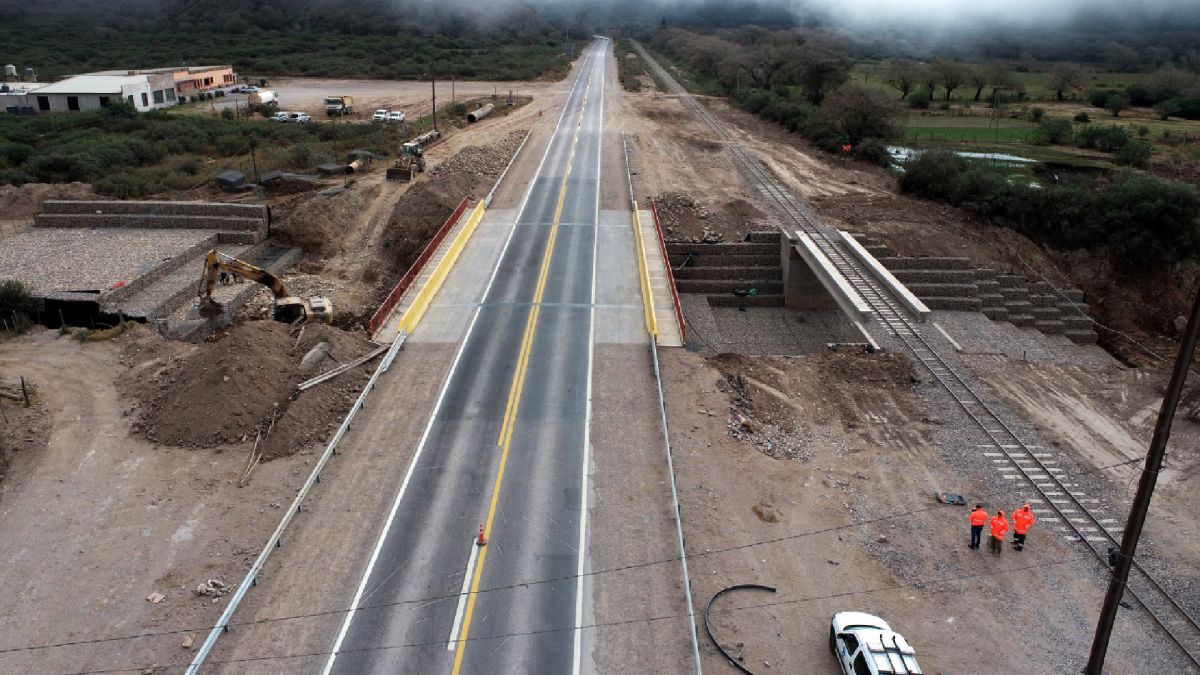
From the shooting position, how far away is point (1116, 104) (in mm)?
82688

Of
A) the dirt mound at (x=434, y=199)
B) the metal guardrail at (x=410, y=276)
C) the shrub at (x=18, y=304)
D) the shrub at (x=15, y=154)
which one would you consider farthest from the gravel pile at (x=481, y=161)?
the shrub at (x=15, y=154)

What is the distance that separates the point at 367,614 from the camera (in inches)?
605

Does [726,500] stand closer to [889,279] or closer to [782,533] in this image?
[782,533]

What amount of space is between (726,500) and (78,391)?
64.1ft

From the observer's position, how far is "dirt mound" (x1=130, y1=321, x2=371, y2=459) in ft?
71.1

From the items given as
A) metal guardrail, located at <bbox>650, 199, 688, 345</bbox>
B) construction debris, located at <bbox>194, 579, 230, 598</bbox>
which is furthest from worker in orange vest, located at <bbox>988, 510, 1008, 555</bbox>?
construction debris, located at <bbox>194, 579, 230, 598</bbox>

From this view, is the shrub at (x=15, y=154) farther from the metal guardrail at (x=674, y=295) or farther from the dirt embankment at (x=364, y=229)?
the metal guardrail at (x=674, y=295)

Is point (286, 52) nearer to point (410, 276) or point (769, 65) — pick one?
point (769, 65)

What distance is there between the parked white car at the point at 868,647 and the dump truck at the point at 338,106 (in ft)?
227

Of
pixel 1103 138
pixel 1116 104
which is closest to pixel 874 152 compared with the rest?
pixel 1103 138

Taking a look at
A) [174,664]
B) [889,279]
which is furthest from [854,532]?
[889,279]

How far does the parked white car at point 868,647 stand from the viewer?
1368 centimetres

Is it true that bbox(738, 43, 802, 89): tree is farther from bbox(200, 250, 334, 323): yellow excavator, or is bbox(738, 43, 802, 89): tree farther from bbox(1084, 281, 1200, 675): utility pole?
bbox(1084, 281, 1200, 675): utility pole

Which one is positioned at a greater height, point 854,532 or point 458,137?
point 458,137
